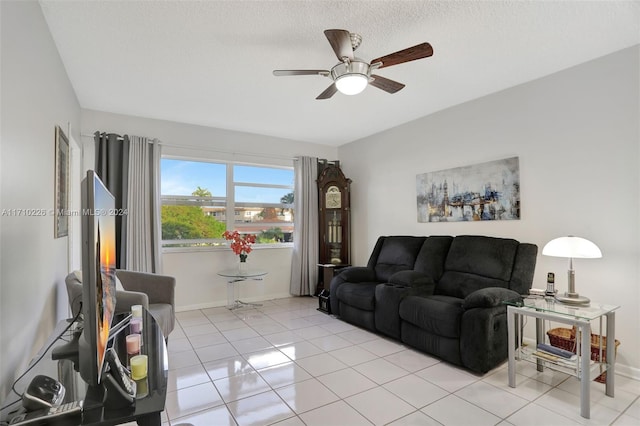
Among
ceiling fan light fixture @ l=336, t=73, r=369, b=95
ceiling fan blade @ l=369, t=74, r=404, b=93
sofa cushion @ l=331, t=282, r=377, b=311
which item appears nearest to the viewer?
ceiling fan light fixture @ l=336, t=73, r=369, b=95

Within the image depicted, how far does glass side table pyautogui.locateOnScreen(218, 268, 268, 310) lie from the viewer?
4.25m

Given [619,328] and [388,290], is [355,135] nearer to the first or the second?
[388,290]

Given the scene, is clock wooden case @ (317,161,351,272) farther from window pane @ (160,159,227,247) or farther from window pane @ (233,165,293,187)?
window pane @ (160,159,227,247)

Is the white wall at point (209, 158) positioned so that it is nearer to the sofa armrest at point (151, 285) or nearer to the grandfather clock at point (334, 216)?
the grandfather clock at point (334, 216)

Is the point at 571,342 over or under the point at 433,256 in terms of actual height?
under

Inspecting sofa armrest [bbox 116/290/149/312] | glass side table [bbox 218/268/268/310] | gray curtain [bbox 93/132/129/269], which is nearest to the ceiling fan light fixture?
sofa armrest [bbox 116/290/149/312]

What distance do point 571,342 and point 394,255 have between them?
1860mm

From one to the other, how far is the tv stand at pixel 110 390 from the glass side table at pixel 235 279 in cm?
270

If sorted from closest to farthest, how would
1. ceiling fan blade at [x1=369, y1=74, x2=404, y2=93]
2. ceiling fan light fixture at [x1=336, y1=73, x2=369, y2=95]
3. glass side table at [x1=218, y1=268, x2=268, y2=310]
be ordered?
1. ceiling fan light fixture at [x1=336, y1=73, x2=369, y2=95]
2. ceiling fan blade at [x1=369, y1=74, x2=404, y2=93]
3. glass side table at [x1=218, y1=268, x2=268, y2=310]

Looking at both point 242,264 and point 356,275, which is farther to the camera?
point 242,264

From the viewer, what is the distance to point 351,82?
2299 mm

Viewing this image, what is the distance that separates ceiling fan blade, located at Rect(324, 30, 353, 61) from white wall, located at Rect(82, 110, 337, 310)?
300cm

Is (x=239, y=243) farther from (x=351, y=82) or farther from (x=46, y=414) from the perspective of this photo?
(x=46, y=414)

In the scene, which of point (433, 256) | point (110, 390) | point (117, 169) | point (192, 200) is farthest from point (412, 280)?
point (117, 169)
